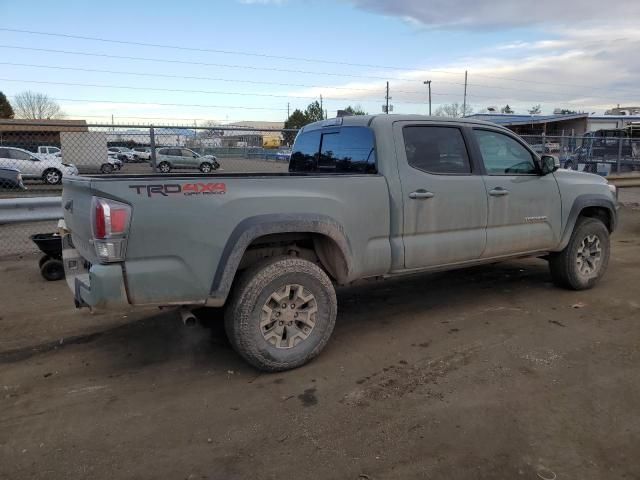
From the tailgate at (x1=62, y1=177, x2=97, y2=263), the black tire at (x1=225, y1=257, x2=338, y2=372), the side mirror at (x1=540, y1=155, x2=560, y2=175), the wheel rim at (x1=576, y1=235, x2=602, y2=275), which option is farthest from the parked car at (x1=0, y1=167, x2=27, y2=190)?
the wheel rim at (x1=576, y1=235, x2=602, y2=275)

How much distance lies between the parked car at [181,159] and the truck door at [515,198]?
5815mm

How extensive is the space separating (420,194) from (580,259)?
2663 millimetres

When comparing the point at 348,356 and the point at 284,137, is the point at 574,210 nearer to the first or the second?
the point at 348,356

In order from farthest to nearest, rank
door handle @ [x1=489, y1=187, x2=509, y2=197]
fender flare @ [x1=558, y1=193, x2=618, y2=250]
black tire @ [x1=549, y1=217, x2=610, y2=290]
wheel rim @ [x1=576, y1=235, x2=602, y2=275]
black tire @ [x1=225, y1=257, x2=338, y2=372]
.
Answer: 1. wheel rim @ [x1=576, y1=235, x2=602, y2=275]
2. black tire @ [x1=549, y1=217, x2=610, y2=290]
3. fender flare @ [x1=558, y1=193, x2=618, y2=250]
4. door handle @ [x1=489, y1=187, x2=509, y2=197]
5. black tire @ [x1=225, y1=257, x2=338, y2=372]

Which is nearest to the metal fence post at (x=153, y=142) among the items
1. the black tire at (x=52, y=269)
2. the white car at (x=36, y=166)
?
the black tire at (x=52, y=269)

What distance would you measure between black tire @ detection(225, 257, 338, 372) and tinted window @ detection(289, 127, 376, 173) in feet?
3.73

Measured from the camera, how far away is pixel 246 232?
3545 millimetres

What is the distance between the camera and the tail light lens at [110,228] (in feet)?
10.4

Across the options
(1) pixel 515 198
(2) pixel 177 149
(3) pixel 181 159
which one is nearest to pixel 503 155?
(1) pixel 515 198

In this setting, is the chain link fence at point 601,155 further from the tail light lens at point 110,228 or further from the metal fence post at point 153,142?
the tail light lens at point 110,228

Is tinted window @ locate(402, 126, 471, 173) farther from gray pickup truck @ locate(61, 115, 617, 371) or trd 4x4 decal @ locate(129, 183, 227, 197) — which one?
trd 4x4 decal @ locate(129, 183, 227, 197)

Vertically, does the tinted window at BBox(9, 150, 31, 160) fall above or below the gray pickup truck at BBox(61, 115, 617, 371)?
above

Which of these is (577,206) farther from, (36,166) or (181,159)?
(36,166)

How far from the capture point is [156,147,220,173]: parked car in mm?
9686
